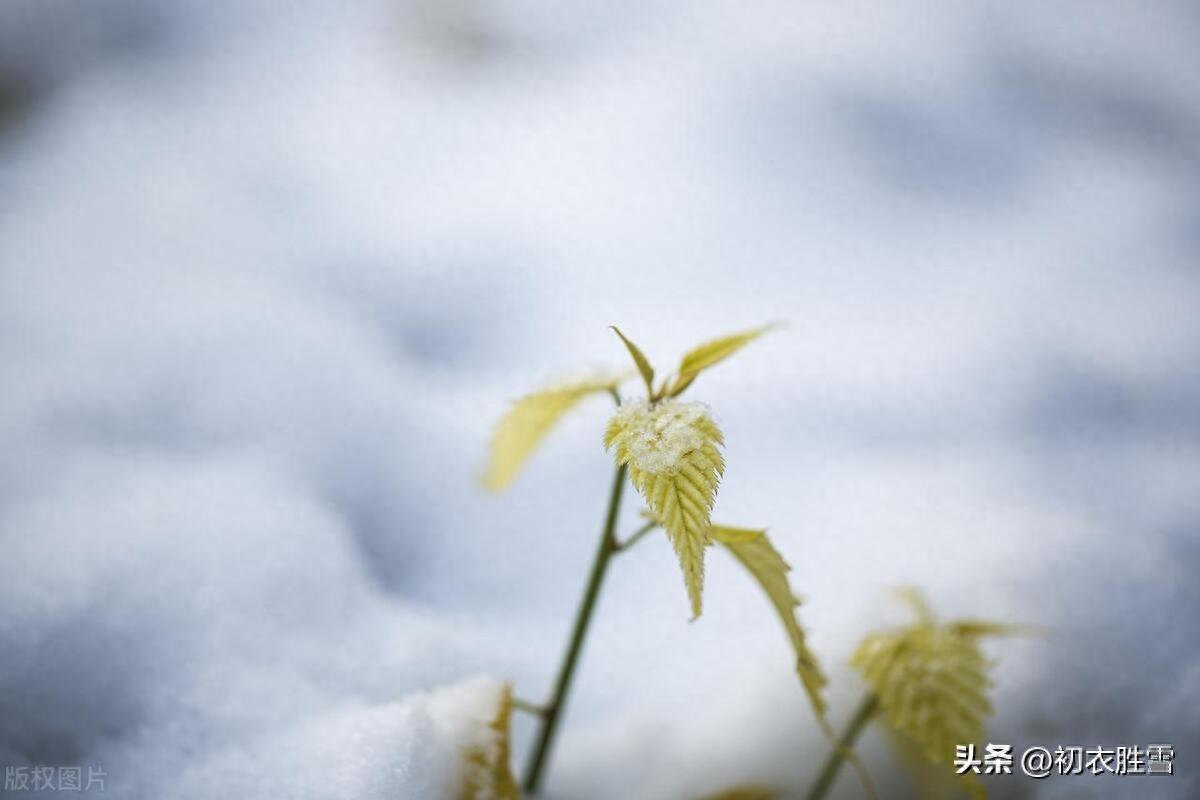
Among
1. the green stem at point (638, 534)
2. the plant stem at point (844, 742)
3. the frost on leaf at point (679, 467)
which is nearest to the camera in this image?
the frost on leaf at point (679, 467)

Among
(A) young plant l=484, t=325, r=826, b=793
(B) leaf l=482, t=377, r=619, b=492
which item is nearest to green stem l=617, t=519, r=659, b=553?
(A) young plant l=484, t=325, r=826, b=793

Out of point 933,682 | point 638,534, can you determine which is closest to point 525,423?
point 638,534

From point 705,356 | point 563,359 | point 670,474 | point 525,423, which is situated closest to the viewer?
point 670,474

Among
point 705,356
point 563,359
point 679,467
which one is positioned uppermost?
point 563,359

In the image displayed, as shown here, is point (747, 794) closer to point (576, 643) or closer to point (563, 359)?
point (576, 643)

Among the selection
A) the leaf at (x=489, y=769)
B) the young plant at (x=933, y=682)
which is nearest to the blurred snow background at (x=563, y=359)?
the leaf at (x=489, y=769)

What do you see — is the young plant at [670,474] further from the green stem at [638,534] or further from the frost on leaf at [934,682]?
the frost on leaf at [934,682]

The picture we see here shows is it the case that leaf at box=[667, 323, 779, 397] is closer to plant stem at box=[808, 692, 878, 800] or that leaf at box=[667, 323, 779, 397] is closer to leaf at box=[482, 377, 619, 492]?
leaf at box=[482, 377, 619, 492]
